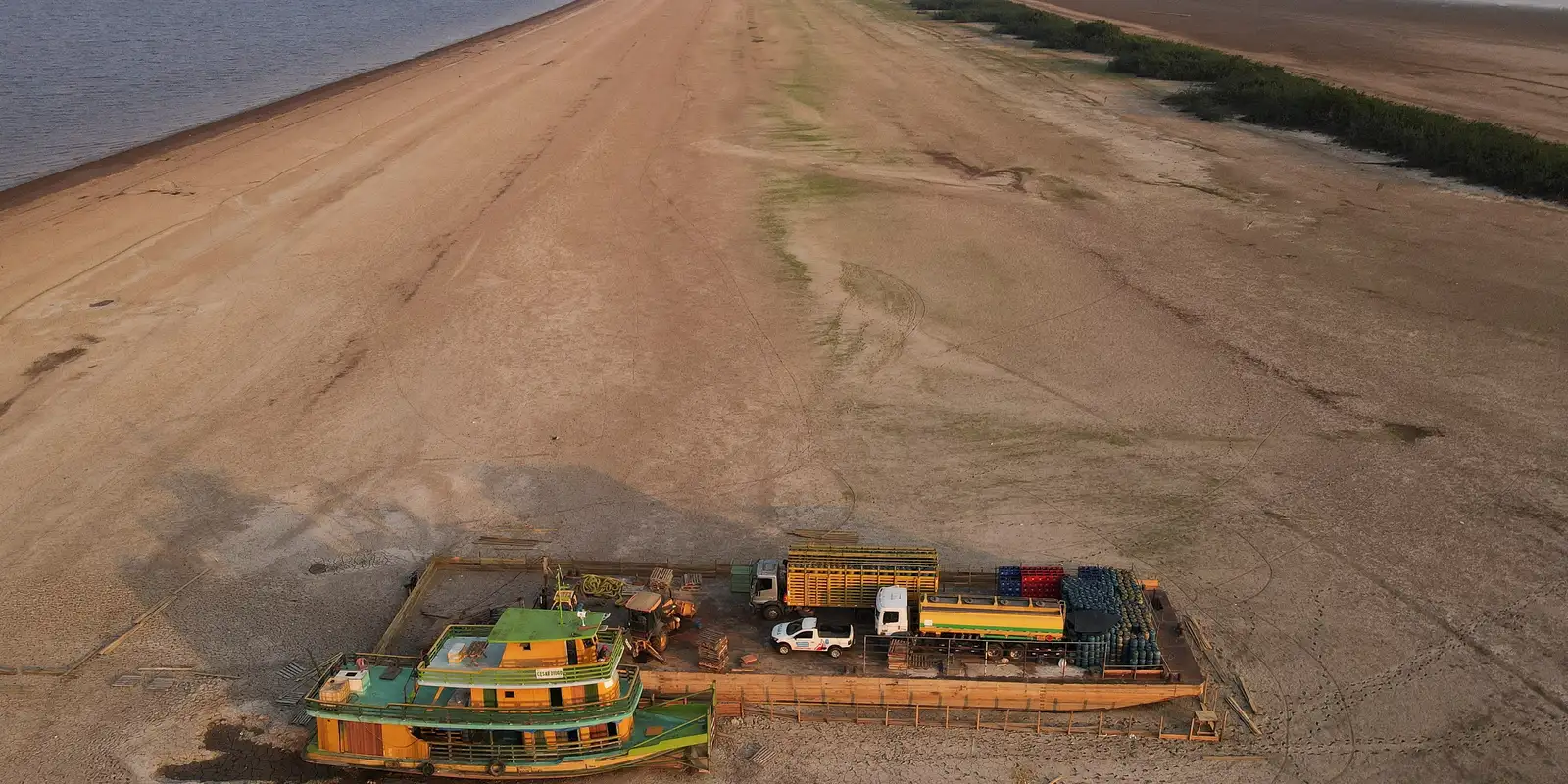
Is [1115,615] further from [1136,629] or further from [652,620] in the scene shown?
[652,620]

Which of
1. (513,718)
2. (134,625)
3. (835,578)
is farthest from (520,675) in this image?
(134,625)

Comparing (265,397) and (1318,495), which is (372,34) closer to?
(265,397)

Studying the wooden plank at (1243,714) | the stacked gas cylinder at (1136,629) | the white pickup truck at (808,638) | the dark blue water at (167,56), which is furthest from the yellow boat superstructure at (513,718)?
the dark blue water at (167,56)

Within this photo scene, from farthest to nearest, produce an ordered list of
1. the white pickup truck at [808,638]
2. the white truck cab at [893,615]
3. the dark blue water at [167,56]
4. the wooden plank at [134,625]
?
the dark blue water at [167,56]
the wooden plank at [134,625]
the white pickup truck at [808,638]
the white truck cab at [893,615]

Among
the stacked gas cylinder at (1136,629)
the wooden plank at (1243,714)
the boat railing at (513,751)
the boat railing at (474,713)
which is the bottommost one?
the wooden plank at (1243,714)

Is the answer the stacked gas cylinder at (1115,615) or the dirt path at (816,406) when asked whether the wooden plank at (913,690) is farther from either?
the dirt path at (816,406)

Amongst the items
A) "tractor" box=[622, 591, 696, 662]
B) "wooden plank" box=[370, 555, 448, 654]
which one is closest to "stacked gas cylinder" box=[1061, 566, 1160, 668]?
"tractor" box=[622, 591, 696, 662]

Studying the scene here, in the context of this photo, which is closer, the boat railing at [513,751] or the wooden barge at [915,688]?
the boat railing at [513,751]
